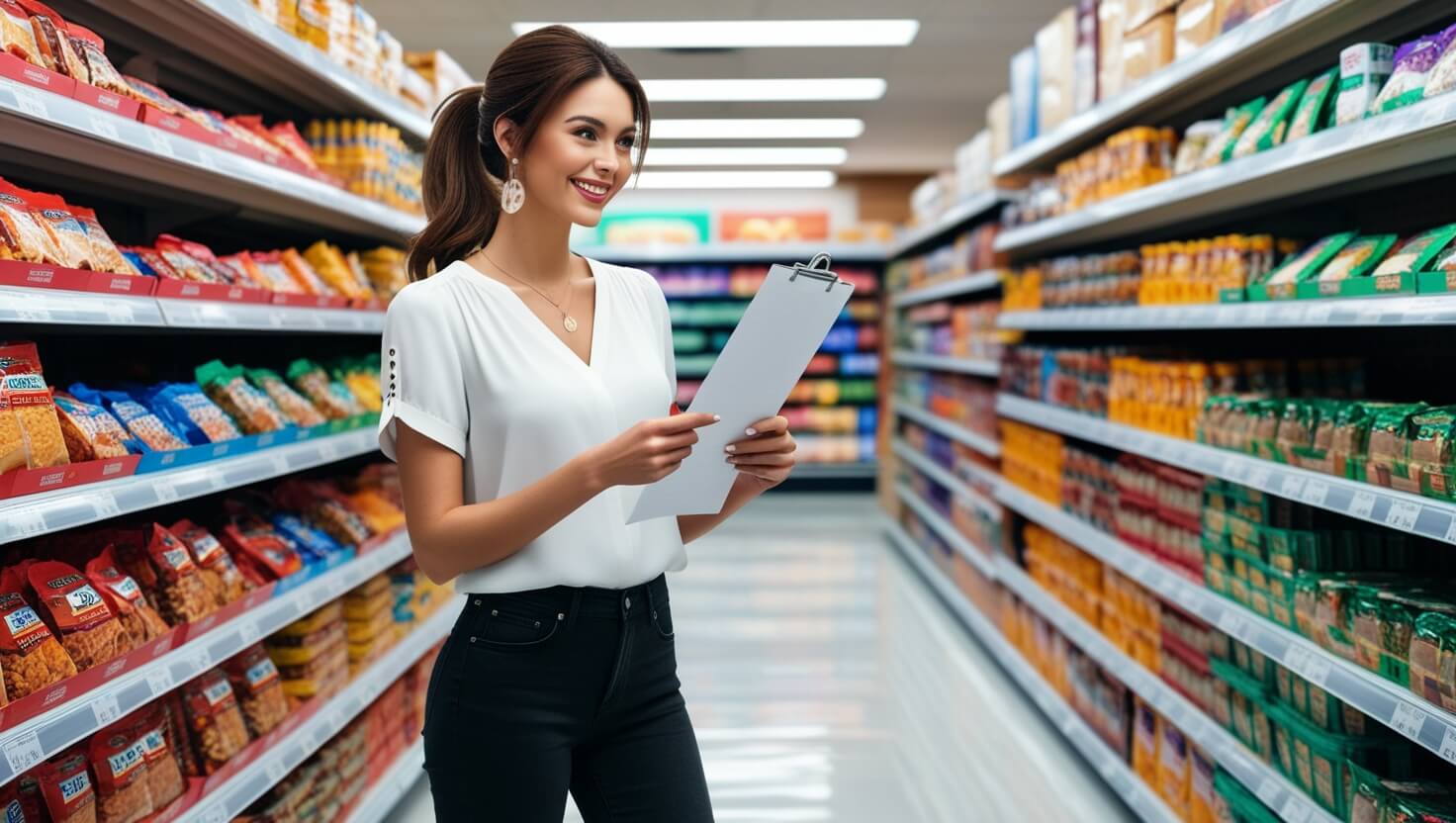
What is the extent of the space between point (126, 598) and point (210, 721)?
0.42 m

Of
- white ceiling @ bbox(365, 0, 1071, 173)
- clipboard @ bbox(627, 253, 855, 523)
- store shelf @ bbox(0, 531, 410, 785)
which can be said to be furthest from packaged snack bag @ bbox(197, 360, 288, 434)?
white ceiling @ bbox(365, 0, 1071, 173)

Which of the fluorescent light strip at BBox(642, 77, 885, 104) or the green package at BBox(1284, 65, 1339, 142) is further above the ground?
the fluorescent light strip at BBox(642, 77, 885, 104)

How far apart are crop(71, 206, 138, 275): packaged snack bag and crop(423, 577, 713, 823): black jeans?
3.58ft

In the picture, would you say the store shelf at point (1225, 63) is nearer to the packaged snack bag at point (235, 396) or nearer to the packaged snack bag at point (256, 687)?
the packaged snack bag at point (235, 396)

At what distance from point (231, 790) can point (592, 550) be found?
1292mm

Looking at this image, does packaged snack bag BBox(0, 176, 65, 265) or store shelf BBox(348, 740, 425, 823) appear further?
store shelf BBox(348, 740, 425, 823)

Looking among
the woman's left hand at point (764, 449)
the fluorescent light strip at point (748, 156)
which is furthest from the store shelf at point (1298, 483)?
the fluorescent light strip at point (748, 156)

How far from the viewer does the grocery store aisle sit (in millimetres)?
3553

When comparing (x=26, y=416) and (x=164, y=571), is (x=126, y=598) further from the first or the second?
(x=26, y=416)

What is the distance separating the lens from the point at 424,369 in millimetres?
1421

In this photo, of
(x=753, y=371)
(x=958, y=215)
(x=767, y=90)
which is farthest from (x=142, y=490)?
(x=767, y=90)

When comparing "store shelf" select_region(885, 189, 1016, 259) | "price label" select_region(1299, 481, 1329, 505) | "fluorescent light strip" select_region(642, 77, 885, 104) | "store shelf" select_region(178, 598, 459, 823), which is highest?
"fluorescent light strip" select_region(642, 77, 885, 104)

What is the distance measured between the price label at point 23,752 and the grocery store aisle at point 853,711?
1.93 metres

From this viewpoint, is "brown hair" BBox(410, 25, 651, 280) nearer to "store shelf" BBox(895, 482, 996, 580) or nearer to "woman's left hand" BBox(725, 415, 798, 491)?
"woman's left hand" BBox(725, 415, 798, 491)
